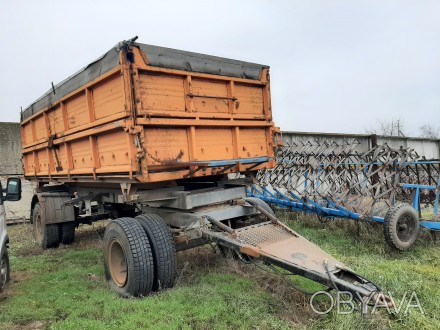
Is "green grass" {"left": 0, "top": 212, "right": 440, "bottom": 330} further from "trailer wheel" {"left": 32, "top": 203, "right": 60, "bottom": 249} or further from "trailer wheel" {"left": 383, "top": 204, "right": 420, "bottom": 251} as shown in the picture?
"trailer wheel" {"left": 32, "top": 203, "right": 60, "bottom": 249}

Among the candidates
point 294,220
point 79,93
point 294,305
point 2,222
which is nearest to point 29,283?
point 2,222

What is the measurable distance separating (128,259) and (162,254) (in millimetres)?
371

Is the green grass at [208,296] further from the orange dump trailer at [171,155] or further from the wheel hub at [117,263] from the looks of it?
the orange dump trailer at [171,155]

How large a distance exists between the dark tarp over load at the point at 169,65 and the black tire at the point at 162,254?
1894 mm

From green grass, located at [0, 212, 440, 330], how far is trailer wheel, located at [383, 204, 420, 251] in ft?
0.67

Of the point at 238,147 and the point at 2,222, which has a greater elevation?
the point at 238,147

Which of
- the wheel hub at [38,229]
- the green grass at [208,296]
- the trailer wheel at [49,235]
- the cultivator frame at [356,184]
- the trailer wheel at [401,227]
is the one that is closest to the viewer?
the green grass at [208,296]

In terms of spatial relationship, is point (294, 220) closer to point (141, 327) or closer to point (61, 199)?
point (61, 199)

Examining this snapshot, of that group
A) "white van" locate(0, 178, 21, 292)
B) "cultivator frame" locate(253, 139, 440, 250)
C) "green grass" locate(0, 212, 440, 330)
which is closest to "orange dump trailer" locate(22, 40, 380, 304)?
"green grass" locate(0, 212, 440, 330)

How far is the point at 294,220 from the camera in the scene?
841cm

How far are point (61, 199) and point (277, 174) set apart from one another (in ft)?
16.0

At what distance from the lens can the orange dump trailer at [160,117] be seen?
404cm

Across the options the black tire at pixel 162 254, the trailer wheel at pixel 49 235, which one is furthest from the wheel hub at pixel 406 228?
the trailer wheel at pixel 49 235

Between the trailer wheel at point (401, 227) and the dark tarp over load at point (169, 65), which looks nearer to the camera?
the dark tarp over load at point (169, 65)
